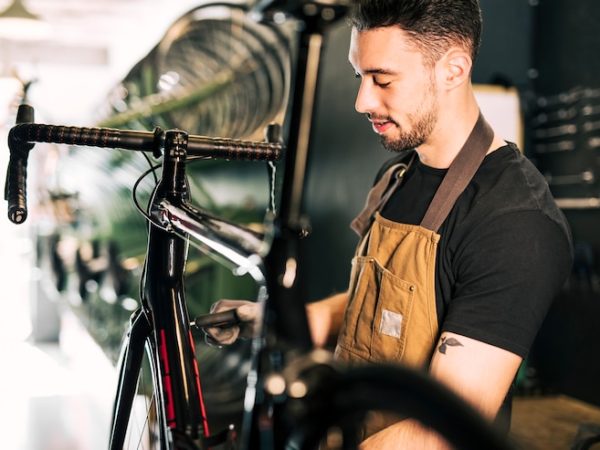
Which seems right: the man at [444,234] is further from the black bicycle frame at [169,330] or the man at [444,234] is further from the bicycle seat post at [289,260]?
the bicycle seat post at [289,260]

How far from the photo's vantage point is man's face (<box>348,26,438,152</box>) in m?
1.56

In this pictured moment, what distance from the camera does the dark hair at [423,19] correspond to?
1.54 metres

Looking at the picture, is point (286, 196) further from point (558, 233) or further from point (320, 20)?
point (558, 233)

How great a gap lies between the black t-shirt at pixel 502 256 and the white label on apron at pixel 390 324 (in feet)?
0.30

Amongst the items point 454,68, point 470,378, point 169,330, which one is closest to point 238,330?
point 169,330

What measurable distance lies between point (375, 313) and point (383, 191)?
A: 0.37 meters

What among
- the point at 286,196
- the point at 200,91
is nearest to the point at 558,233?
the point at 286,196

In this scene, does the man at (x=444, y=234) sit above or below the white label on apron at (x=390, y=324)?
above

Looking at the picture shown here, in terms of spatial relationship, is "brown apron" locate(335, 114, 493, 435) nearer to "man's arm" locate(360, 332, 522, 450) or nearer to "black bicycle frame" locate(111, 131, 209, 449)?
"man's arm" locate(360, 332, 522, 450)

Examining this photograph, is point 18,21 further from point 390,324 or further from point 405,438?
point 405,438

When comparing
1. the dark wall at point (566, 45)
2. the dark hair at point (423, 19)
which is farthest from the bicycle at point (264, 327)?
the dark wall at point (566, 45)

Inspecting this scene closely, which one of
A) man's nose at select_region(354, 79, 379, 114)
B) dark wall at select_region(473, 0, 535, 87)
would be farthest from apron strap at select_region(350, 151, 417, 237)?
dark wall at select_region(473, 0, 535, 87)

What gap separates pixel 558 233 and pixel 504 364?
0.28 m

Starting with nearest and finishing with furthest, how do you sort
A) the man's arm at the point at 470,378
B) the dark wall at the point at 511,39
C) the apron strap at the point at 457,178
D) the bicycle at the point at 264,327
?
the bicycle at the point at 264,327, the man's arm at the point at 470,378, the apron strap at the point at 457,178, the dark wall at the point at 511,39
